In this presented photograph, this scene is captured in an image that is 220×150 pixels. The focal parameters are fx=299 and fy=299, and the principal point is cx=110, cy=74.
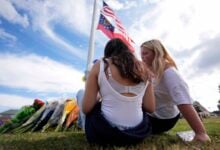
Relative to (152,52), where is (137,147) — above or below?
below

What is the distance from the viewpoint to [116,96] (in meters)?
2.71

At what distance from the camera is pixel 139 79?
2.76 m

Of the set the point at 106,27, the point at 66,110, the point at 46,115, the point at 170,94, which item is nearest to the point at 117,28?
the point at 106,27

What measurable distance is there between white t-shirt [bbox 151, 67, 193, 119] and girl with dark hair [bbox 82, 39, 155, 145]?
0.49 meters

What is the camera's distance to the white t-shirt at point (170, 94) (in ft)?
10.4

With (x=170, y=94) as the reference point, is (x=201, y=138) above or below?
below

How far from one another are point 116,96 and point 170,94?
0.84 metres

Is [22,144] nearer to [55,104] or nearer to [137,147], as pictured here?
[137,147]

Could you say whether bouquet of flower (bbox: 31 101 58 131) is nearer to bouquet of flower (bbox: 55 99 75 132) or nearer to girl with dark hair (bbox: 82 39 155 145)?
bouquet of flower (bbox: 55 99 75 132)

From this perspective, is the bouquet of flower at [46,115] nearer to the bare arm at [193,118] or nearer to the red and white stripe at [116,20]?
the red and white stripe at [116,20]

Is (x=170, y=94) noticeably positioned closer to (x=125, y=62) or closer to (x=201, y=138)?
(x=201, y=138)

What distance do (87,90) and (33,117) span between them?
3.68 m

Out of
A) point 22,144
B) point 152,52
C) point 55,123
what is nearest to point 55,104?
point 55,123

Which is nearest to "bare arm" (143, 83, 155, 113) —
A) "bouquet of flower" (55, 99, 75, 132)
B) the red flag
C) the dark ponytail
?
the dark ponytail
